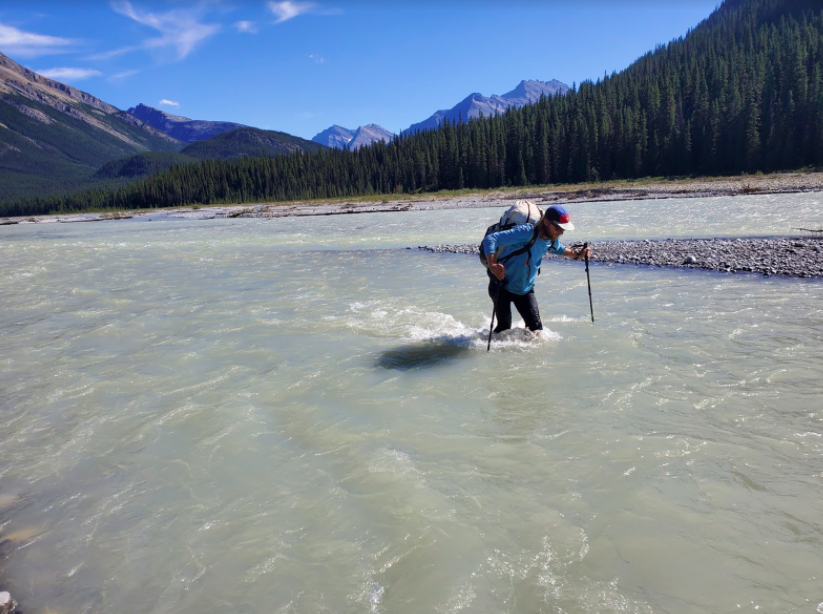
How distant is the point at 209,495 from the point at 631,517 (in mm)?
3817

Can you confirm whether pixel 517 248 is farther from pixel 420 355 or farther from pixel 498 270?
pixel 420 355

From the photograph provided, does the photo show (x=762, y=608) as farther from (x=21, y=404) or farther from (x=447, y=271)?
(x=447, y=271)

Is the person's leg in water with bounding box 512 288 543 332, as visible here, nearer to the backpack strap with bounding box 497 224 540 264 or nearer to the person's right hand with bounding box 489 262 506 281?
the backpack strap with bounding box 497 224 540 264

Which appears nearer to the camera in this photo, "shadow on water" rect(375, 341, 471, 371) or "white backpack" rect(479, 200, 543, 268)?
"white backpack" rect(479, 200, 543, 268)

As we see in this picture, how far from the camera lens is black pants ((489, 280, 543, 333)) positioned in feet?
28.8

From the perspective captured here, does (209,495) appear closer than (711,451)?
Yes

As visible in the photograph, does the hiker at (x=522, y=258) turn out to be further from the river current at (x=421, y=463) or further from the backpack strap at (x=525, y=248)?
the river current at (x=421, y=463)

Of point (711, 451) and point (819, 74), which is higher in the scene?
point (819, 74)

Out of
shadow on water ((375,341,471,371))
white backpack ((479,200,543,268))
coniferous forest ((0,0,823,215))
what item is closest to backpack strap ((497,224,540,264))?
white backpack ((479,200,543,268))

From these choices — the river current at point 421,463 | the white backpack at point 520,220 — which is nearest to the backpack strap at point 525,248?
the white backpack at point 520,220

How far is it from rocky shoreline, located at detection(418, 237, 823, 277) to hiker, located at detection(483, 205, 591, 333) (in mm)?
9993

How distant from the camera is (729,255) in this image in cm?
1766

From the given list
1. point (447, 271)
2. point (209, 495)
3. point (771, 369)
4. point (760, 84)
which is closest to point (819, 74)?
point (760, 84)

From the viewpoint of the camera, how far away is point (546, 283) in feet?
52.9
